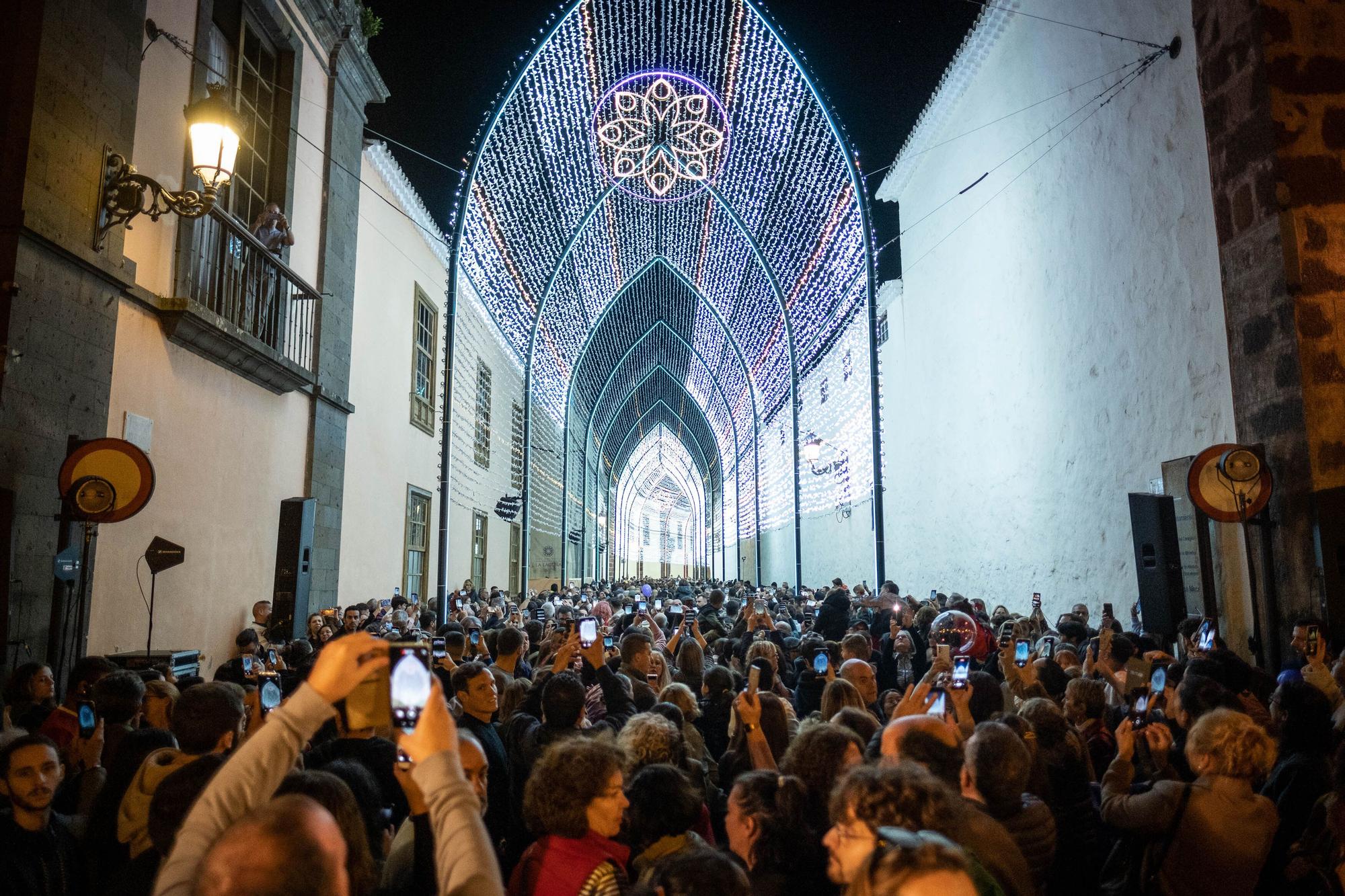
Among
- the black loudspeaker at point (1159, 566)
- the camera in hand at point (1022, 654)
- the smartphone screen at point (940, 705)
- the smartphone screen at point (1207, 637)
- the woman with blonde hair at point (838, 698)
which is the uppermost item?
the black loudspeaker at point (1159, 566)

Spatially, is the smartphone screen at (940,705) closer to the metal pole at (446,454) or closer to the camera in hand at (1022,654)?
the camera in hand at (1022,654)

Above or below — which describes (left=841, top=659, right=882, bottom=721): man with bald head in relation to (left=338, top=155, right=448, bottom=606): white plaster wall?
below

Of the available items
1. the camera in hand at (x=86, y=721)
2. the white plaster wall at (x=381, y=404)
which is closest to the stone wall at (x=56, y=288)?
the camera in hand at (x=86, y=721)

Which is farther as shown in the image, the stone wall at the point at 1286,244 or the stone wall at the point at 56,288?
the stone wall at the point at 1286,244

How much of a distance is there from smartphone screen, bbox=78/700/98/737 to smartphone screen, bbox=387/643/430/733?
3.16 m

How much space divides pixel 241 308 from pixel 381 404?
6.64m

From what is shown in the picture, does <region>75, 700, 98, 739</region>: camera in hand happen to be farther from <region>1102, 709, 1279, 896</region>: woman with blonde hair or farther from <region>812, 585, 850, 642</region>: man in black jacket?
<region>812, 585, 850, 642</region>: man in black jacket

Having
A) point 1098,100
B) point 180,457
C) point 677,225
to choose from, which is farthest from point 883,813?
point 677,225

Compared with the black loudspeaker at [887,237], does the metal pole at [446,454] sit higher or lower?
lower

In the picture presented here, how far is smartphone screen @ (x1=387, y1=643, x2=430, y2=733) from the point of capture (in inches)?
72.4

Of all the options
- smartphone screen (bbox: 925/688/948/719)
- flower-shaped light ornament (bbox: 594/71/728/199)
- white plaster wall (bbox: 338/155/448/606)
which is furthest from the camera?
flower-shaped light ornament (bbox: 594/71/728/199)

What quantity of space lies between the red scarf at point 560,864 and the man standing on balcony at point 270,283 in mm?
9511

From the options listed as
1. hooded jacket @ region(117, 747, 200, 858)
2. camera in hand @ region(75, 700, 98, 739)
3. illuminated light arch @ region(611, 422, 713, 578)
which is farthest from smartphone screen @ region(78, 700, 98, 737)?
illuminated light arch @ region(611, 422, 713, 578)

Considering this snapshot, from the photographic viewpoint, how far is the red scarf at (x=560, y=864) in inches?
112
